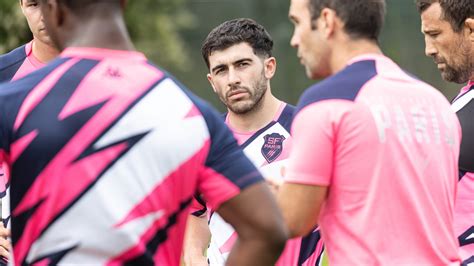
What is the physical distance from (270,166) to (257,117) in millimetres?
388

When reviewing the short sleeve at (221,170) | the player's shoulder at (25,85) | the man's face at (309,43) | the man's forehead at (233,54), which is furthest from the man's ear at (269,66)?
the player's shoulder at (25,85)

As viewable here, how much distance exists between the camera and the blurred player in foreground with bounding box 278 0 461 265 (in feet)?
11.8

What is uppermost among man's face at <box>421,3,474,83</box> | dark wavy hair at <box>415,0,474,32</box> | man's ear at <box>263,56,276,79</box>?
dark wavy hair at <box>415,0,474,32</box>

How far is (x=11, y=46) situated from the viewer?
1602 centimetres

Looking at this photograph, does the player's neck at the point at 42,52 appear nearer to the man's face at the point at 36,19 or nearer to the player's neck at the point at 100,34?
the man's face at the point at 36,19

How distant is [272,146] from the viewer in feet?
18.6

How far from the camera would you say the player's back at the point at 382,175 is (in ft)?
11.8

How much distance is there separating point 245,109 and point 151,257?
265 cm

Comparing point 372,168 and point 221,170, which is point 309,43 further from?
point 221,170

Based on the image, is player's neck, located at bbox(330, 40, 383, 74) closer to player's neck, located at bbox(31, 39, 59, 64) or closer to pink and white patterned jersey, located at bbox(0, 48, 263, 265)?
pink and white patterned jersey, located at bbox(0, 48, 263, 265)

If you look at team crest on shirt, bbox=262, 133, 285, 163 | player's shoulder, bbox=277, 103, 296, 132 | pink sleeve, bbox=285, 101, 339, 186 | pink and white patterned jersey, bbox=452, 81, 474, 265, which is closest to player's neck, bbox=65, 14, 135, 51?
pink sleeve, bbox=285, 101, 339, 186

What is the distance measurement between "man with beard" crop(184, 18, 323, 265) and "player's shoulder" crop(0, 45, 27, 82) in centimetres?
127

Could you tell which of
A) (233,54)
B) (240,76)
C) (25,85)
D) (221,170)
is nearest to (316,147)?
(221,170)

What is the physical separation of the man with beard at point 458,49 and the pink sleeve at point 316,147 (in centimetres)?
159
